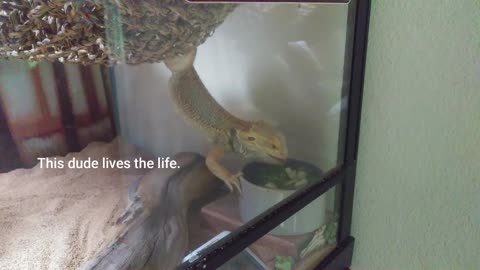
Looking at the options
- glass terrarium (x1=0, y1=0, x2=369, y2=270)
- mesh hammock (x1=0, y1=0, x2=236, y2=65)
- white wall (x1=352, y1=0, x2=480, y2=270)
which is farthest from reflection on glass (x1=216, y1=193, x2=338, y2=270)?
mesh hammock (x1=0, y1=0, x2=236, y2=65)

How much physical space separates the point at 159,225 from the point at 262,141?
0.25 meters

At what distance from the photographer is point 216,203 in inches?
25.6

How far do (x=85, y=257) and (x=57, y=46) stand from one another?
27 centimetres

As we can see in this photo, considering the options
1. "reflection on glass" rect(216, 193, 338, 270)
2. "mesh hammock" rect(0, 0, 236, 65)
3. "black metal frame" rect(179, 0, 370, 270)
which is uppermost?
"mesh hammock" rect(0, 0, 236, 65)

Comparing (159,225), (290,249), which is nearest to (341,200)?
(290,249)

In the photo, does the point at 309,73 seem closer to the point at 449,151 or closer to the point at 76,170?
the point at 449,151

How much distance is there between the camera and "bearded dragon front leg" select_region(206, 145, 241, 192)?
0.64m

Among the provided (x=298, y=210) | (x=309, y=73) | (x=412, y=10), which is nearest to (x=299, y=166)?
(x=298, y=210)

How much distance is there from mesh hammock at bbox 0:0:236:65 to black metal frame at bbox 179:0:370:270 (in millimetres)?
329

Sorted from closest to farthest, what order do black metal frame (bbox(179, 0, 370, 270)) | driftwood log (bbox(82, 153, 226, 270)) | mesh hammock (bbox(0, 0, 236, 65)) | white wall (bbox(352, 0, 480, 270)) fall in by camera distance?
1. mesh hammock (bbox(0, 0, 236, 65))
2. driftwood log (bbox(82, 153, 226, 270))
3. black metal frame (bbox(179, 0, 370, 270))
4. white wall (bbox(352, 0, 480, 270))

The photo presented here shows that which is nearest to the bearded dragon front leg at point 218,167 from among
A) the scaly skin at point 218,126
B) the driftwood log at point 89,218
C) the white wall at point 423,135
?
the scaly skin at point 218,126

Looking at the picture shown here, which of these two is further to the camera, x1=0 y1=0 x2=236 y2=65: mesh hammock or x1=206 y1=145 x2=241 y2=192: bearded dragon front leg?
x1=206 y1=145 x2=241 y2=192: bearded dragon front leg

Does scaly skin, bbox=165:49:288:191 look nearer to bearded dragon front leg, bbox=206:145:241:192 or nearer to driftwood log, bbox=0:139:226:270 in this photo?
bearded dragon front leg, bbox=206:145:241:192

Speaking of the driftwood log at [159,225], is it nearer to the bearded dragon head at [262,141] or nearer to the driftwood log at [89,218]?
the driftwood log at [89,218]
